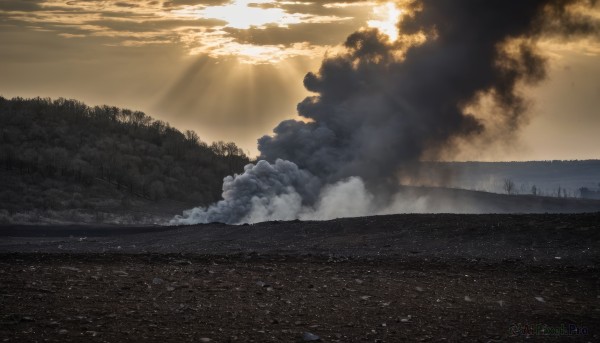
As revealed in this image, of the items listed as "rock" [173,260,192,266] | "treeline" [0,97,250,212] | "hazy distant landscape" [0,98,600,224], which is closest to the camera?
"rock" [173,260,192,266]

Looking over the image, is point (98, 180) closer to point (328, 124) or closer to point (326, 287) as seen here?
point (328, 124)

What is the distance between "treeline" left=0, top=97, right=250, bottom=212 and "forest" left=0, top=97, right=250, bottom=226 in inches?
4.9

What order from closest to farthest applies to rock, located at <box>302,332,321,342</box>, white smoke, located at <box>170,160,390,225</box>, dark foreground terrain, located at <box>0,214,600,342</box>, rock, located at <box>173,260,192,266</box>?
1. rock, located at <box>302,332,321,342</box>
2. dark foreground terrain, located at <box>0,214,600,342</box>
3. rock, located at <box>173,260,192,266</box>
4. white smoke, located at <box>170,160,390,225</box>

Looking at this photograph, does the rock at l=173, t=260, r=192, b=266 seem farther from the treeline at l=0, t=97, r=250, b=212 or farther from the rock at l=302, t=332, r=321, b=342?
the treeline at l=0, t=97, r=250, b=212

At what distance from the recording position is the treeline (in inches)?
3492

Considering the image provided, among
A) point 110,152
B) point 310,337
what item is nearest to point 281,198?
point 110,152

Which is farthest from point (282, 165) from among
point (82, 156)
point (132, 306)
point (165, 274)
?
point (132, 306)

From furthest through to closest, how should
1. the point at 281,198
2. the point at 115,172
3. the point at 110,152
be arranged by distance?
the point at 110,152 < the point at 115,172 < the point at 281,198

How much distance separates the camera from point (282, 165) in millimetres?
67312

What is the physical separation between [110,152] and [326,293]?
87.2m

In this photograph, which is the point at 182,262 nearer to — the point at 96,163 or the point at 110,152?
the point at 96,163

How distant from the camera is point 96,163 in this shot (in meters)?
96.1

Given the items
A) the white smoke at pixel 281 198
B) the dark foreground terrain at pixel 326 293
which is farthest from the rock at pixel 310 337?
the white smoke at pixel 281 198

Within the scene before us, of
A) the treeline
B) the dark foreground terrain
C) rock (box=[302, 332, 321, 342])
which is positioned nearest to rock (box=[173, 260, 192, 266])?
the dark foreground terrain
